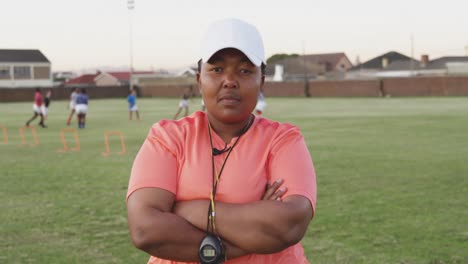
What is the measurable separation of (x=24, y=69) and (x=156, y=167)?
111450mm

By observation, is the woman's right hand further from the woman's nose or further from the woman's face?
the woman's nose

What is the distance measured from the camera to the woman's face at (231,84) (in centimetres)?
275

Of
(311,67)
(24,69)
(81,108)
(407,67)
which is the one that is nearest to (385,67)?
(407,67)

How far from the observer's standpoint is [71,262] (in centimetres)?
673

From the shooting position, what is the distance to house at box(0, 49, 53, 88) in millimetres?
106750

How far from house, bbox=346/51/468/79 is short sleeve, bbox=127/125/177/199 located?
95614mm

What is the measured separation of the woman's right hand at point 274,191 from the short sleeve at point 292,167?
0.08ft

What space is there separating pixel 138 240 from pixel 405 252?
4721mm

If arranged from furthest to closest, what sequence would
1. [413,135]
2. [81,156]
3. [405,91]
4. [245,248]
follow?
[405,91]
[413,135]
[81,156]
[245,248]

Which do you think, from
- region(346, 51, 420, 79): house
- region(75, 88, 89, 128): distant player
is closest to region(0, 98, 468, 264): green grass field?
region(75, 88, 89, 128): distant player

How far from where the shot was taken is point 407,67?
363 ft

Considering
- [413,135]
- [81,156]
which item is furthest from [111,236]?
[413,135]

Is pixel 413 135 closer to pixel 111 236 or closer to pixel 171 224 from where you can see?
pixel 111 236

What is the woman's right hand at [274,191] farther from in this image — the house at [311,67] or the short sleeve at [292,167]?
the house at [311,67]
